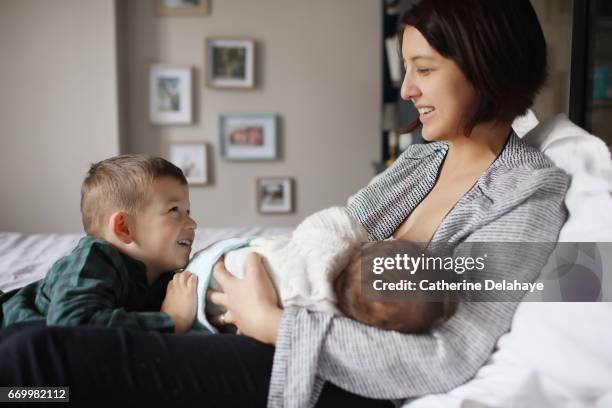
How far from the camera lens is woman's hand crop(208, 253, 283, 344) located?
3.46 ft

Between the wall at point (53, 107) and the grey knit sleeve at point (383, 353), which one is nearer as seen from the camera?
the grey knit sleeve at point (383, 353)

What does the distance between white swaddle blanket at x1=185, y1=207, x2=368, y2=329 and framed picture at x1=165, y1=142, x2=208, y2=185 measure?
3.04 meters

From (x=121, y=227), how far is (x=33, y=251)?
1072 millimetres

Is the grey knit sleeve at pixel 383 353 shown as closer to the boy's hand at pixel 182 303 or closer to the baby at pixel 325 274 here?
the baby at pixel 325 274

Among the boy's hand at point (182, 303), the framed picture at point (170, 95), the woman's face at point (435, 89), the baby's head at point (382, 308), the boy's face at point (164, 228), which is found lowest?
the boy's hand at point (182, 303)

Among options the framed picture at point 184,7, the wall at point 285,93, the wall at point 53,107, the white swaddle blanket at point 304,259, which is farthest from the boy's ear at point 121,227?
the framed picture at point 184,7

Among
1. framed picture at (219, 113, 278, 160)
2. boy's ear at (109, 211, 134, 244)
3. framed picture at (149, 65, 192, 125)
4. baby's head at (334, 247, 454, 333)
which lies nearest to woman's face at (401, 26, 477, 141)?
baby's head at (334, 247, 454, 333)

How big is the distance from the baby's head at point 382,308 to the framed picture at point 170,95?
134 inches

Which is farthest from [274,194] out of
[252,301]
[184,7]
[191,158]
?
[252,301]

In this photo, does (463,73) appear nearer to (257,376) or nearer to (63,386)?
(257,376)

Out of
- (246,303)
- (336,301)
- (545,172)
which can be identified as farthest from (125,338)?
(545,172)

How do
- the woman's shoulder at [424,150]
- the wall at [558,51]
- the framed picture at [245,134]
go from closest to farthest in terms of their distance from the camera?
the woman's shoulder at [424,150]
the wall at [558,51]
the framed picture at [245,134]

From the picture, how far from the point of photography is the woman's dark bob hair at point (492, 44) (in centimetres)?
124

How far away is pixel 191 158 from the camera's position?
14.0 feet
